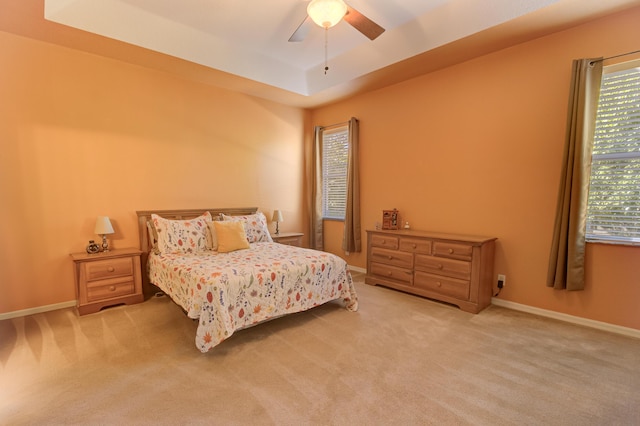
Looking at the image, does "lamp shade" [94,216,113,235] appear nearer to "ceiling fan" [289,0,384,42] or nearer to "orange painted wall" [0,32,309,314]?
"orange painted wall" [0,32,309,314]

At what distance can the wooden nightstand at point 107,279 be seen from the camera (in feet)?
9.91

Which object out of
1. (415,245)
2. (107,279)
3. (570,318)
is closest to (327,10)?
(415,245)

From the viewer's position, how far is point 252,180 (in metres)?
4.79

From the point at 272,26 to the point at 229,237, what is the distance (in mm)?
2498

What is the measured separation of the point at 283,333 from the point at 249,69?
3.35 m

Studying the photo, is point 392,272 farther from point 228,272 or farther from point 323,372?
point 228,272

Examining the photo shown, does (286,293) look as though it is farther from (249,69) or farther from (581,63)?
(581,63)

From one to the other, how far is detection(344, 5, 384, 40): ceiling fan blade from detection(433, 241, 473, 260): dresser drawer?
7.48 ft

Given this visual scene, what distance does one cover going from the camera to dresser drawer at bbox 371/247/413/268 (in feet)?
12.1

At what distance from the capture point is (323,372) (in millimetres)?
2078

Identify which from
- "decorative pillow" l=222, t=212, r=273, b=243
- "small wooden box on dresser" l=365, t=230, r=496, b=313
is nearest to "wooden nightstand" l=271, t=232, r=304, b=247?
"decorative pillow" l=222, t=212, r=273, b=243

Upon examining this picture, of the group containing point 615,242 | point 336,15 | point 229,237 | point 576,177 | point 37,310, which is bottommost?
point 37,310

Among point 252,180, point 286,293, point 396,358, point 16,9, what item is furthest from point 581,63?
point 16,9

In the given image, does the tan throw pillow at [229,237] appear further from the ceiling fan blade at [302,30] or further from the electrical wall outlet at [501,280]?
the electrical wall outlet at [501,280]
